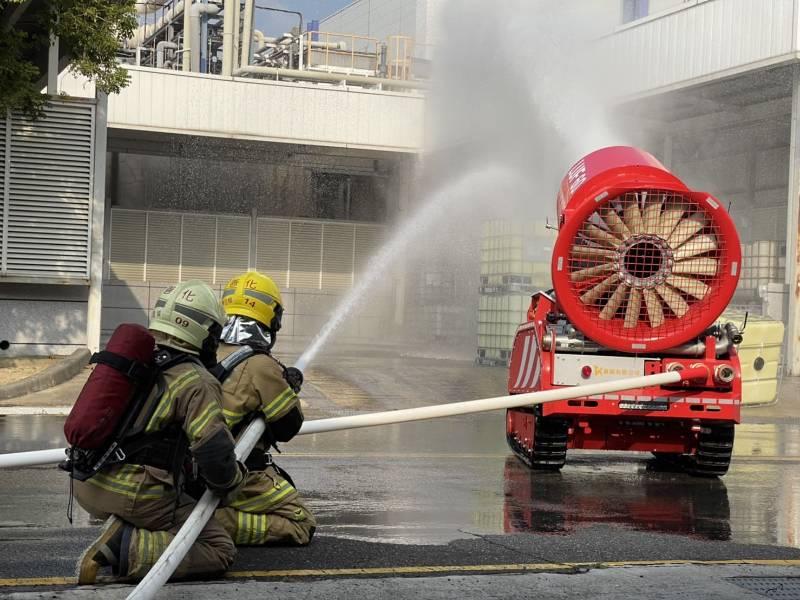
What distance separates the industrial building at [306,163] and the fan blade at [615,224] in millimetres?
11239

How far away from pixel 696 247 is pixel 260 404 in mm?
4936

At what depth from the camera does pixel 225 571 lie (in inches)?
214

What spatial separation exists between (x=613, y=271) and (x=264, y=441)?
4.30 meters

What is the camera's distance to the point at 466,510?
805 cm

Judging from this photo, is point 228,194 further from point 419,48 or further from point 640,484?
point 640,484

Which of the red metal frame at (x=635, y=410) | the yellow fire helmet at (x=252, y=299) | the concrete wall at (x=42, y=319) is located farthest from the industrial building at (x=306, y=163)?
the yellow fire helmet at (x=252, y=299)

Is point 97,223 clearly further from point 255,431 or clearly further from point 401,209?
point 401,209

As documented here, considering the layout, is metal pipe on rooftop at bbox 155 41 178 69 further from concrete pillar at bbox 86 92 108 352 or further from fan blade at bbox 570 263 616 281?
fan blade at bbox 570 263 616 281

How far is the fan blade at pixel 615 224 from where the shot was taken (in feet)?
31.2

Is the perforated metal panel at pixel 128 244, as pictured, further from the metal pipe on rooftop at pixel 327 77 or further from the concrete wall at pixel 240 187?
the metal pipe on rooftop at pixel 327 77

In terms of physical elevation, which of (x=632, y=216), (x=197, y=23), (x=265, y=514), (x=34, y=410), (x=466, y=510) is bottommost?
(x=34, y=410)

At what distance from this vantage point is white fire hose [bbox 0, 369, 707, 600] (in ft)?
15.7

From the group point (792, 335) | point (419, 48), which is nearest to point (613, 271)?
point (792, 335)

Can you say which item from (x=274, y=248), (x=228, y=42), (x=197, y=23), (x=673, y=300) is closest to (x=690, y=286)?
(x=673, y=300)
